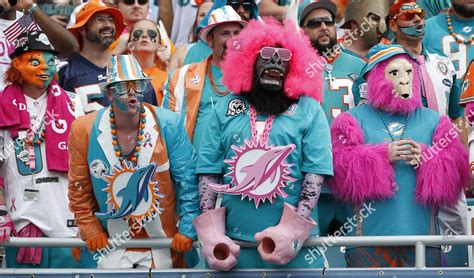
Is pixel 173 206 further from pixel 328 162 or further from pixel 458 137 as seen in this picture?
pixel 458 137

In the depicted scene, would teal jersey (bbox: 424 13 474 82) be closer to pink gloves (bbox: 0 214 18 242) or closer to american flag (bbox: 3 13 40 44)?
american flag (bbox: 3 13 40 44)

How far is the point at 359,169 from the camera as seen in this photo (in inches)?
294

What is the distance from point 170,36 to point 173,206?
4557 mm

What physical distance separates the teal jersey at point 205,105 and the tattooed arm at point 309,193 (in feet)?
4.96

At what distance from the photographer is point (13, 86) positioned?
833 centimetres

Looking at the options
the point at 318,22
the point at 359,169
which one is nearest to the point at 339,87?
the point at 318,22

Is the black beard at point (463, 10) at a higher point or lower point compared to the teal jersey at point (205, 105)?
higher

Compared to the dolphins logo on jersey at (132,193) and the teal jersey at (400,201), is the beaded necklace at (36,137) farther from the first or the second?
the teal jersey at (400,201)

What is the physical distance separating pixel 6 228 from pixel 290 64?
2.10 meters

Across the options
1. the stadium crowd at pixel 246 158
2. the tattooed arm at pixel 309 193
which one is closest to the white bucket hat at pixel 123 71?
the stadium crowd at pixel 246 158

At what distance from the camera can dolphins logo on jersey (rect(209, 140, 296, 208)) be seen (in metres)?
7.08

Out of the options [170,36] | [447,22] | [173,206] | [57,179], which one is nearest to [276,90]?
[173,206]

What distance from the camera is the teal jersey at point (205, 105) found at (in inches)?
334

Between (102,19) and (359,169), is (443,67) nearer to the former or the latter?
(359,169)
